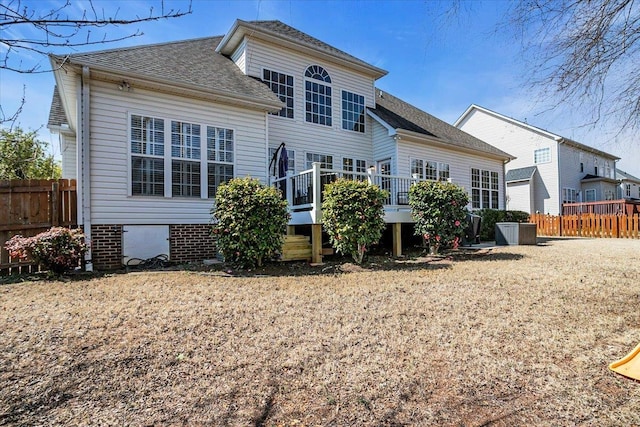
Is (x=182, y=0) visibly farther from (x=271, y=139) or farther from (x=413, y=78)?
(x=271, y=139)

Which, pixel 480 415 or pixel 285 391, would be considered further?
pixel 285 391

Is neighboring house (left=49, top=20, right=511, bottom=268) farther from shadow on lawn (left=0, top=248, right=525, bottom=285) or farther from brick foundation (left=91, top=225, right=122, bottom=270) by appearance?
shadow on lawn (left=0, top=248, right=525, bottom=285)

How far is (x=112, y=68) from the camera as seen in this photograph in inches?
295

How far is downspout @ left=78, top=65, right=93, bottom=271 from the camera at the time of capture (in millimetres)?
7328

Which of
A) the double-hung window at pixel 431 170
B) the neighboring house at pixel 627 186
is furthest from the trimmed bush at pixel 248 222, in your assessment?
the neighboring house at pixel 627 186

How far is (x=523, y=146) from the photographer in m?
24.7

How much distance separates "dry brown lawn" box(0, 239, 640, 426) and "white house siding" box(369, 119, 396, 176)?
746cm

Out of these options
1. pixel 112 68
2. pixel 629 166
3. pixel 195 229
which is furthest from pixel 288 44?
pixel 629 166

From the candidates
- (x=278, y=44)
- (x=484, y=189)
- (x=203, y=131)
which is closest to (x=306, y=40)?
(x=278, y=44)

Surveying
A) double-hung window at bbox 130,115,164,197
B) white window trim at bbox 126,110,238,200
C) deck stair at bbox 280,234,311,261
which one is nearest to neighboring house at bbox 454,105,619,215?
deck stair at bbox 280,234,311,261

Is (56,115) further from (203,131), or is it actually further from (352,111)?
(352,111)

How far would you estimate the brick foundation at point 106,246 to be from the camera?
7.45m

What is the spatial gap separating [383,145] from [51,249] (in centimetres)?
1039

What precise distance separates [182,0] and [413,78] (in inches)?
150
